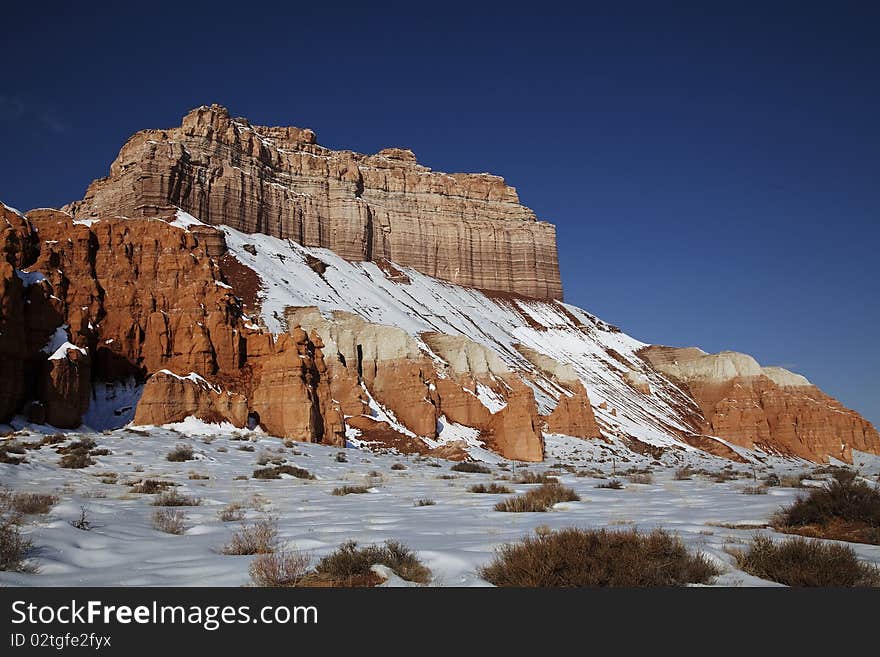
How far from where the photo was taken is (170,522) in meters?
7.97

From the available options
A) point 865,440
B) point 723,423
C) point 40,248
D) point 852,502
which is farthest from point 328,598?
point 865,440

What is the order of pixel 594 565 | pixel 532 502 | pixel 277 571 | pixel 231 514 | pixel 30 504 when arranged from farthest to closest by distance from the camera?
pixel 532 502
pixel 231 514
pixel 30 504
pixel 594 565
pixel 277 571

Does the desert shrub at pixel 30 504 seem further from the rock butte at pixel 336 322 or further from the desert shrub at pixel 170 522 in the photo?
the rock butte at pixel 336 322

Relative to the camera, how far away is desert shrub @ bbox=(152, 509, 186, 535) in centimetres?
764

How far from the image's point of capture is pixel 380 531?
7641mm

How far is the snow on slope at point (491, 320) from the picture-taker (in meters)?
74.4

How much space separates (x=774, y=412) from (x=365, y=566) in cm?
9756

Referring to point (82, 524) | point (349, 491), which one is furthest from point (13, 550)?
point (349, 491)

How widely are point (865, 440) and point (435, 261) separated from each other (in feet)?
240

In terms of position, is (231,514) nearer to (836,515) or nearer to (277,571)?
(277,571)

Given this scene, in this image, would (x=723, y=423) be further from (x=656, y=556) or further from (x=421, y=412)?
(x=656, y=556)

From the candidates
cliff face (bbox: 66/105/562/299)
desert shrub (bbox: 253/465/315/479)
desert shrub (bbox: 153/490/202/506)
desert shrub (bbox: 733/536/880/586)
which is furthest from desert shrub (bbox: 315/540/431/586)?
cliff face (bbox: 66/105/562/299)

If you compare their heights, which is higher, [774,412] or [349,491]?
[774,412]

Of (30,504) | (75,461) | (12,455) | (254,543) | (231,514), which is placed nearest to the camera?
(254,543)
